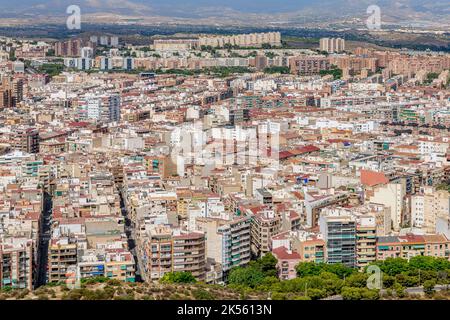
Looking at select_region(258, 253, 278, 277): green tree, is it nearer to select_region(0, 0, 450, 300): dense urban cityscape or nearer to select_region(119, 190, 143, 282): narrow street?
select_region(0, 0, 450, 300): dense urban cityscape

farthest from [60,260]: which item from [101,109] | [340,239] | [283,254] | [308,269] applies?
[101,109]

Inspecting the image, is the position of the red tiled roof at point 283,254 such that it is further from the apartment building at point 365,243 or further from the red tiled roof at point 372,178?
the red tiled roof at point 372,178

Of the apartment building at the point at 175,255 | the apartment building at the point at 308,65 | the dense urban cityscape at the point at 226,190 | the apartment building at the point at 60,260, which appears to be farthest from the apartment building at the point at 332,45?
the apartment building at the point at 60,260

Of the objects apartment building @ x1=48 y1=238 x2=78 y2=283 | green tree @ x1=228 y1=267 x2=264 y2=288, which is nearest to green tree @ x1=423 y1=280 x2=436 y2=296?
green tree @ x1=228 y1=267 x2=264 y2=288

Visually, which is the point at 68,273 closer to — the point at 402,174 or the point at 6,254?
the point at 6,254

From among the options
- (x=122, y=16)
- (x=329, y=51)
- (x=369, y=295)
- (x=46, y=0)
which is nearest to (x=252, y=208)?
(x=369, y=295)

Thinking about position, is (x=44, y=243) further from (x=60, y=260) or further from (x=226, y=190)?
(x=226, y=190)
